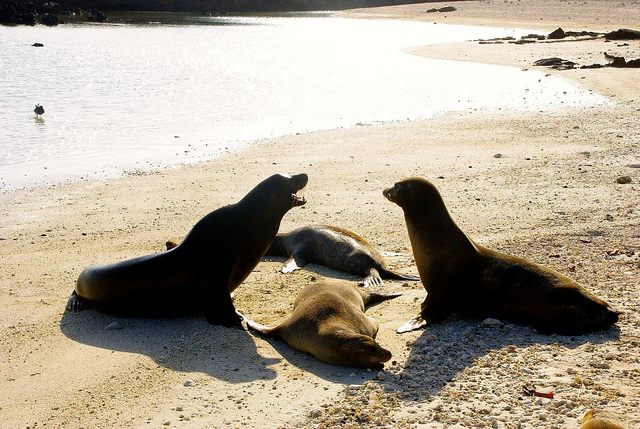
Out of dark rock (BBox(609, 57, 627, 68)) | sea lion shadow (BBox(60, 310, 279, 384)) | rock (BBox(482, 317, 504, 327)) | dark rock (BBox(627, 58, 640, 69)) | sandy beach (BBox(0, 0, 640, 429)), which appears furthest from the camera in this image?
dark rock (BBox(609, 57, 627, 68))

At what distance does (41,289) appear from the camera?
6.16 meters

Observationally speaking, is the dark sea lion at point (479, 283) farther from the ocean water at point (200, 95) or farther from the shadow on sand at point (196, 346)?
the ocean water at point (200, 95)

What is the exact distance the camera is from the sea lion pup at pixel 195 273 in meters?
5.48

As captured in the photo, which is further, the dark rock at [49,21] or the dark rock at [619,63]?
the dark rock at [49,21]

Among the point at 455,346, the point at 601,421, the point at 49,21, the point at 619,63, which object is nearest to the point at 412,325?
the point at 455,346

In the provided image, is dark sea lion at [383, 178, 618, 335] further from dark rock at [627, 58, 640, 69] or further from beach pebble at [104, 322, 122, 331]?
dark rock at [627, 58, 640, 69]

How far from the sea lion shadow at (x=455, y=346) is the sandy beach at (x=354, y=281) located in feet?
0.05

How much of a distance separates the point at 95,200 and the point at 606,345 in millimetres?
6977

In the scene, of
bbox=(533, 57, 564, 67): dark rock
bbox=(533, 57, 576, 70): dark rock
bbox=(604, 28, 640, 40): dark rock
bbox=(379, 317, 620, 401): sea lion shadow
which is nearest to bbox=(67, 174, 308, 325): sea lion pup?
bbox=(379, 317, 620, 401): sea lion shadow

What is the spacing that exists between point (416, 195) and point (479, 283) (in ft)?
2.94

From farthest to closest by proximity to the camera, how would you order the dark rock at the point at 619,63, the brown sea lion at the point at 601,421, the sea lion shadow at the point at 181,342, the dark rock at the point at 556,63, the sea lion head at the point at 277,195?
1. the dark rock at the point at 556,63
2. the dark rock at the point at 619,63
3. the sea lion head at the point at 277,195
4. the sea lion shadow at the point at 181,342
5. the brown sea lion at the point at 601,421

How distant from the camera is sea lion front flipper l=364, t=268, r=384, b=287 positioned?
6.16m

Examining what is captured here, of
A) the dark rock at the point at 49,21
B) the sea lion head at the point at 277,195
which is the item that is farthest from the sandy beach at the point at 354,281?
the dark rock at the point at 49,21

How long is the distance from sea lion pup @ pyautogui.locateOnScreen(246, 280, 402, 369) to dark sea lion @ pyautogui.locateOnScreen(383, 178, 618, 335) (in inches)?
17.2
